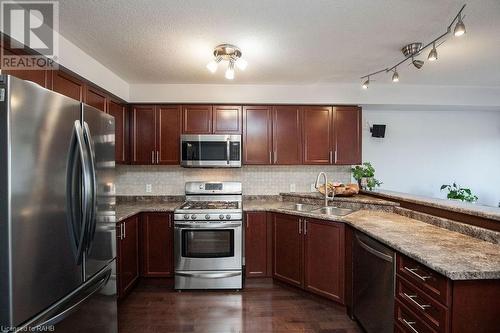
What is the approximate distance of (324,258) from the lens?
2.43 meters

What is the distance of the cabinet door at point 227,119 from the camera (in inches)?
127

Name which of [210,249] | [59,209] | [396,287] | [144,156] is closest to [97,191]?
[59,209]

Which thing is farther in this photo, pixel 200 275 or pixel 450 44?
pixel 200 275

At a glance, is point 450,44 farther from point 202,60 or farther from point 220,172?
point 220,172

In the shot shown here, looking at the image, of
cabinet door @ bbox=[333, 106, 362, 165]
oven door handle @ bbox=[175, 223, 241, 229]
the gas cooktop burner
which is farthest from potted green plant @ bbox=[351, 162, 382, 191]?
oven door handle @ bbox=[175, 223, 241, 229]

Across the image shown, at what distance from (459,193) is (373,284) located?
9.45ft

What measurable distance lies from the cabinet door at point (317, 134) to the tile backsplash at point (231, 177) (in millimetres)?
317

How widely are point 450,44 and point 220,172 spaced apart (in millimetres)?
2819

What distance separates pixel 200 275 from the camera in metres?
2.71

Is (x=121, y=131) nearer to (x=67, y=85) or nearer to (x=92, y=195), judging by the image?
(x=67, y=85)

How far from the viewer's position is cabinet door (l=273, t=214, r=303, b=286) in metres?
2.65

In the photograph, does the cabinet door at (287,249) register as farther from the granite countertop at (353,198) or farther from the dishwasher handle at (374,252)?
the dishwasher handle at (374,252)

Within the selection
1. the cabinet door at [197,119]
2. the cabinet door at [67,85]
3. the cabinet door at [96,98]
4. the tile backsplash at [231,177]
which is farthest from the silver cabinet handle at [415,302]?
the cabinet door at [96,98]

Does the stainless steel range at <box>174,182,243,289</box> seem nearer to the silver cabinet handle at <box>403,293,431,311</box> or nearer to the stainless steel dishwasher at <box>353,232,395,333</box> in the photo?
the stainless steel dishwasher at <box>353,232,395,333</box>
